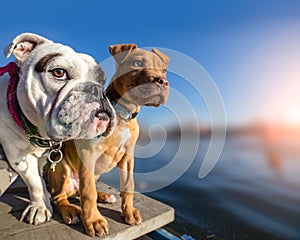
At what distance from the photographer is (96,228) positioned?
60.2 inches

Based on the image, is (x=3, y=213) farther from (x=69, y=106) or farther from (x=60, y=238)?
(x=69, y=106)

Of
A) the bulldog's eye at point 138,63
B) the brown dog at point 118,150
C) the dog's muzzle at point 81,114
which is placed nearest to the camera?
the dog's muzzle at point 81,114

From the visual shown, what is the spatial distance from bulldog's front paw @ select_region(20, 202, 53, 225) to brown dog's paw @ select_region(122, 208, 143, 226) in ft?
1.62

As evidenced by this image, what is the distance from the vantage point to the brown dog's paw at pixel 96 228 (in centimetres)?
152

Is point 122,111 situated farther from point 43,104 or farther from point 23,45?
point 23,45

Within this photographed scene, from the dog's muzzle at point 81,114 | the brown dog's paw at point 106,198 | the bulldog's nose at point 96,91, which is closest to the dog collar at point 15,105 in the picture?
the dog's muzzle at point 81,114

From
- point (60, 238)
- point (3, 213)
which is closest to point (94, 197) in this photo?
point (60, 238)

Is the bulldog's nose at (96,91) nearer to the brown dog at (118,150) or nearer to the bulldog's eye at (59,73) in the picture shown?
the bulldog's eye at (59,73)

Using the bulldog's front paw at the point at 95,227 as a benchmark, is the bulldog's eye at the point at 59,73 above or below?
above

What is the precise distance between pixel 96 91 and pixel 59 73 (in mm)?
221

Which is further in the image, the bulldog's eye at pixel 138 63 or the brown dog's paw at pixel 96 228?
the bulldog's eye at pixel 138 63

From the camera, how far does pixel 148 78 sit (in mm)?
1689

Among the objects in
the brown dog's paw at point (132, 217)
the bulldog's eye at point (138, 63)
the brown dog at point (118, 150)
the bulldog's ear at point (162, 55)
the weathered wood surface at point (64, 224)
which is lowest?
the weathered wood surface at point (64, 224)

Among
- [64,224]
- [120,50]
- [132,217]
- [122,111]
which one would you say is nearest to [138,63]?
[120,50]
